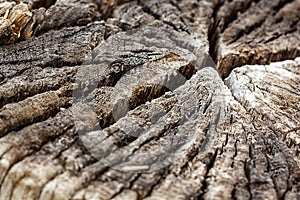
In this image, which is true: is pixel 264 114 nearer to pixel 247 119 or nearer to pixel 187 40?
pixel 247 119

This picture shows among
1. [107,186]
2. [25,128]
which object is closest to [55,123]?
[25,128]

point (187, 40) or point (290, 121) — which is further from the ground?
point (187, 40)

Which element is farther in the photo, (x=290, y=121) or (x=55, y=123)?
(x=290, y=121)

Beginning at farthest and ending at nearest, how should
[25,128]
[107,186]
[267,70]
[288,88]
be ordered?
[267,70]
[288,88]
[25,128]
[107,186]

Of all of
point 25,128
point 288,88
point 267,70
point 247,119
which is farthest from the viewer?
point 267,70

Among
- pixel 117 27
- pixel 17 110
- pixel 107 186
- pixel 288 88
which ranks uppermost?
pixel 117 27

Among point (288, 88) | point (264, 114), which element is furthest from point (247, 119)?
point (288, 88)

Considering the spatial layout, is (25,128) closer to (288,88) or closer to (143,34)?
(143,34)
